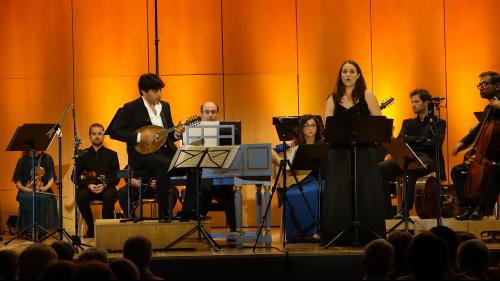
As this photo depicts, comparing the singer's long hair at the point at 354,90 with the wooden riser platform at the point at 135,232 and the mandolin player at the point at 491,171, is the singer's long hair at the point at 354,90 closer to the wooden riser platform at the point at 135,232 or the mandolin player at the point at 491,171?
the mandolin player at the point at 491,171

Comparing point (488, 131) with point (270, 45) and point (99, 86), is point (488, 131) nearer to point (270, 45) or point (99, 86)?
point (270, 45)

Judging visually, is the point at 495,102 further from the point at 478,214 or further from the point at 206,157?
the point at 206,157

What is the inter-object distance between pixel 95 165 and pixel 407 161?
13.2 ft

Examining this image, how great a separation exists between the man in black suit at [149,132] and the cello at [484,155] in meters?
2.73

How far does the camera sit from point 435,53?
11.0m

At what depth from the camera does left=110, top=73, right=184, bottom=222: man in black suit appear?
24.8 ft

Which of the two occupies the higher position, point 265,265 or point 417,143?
point 417,143

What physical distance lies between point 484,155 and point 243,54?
422cm

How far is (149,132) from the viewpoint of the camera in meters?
7.75

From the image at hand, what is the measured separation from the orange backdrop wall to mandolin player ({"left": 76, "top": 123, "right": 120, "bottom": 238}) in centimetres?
69

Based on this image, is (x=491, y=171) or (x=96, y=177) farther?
(x=96, y=177)

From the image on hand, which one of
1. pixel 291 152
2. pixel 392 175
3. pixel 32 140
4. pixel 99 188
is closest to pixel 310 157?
pixel 291 152

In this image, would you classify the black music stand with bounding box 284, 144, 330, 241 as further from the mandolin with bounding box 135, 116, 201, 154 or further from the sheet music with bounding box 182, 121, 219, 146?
the mandolin with bounding box 135, 116, 201, 154

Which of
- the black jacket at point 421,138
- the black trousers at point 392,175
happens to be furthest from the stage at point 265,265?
the black trousers at point 392,175
